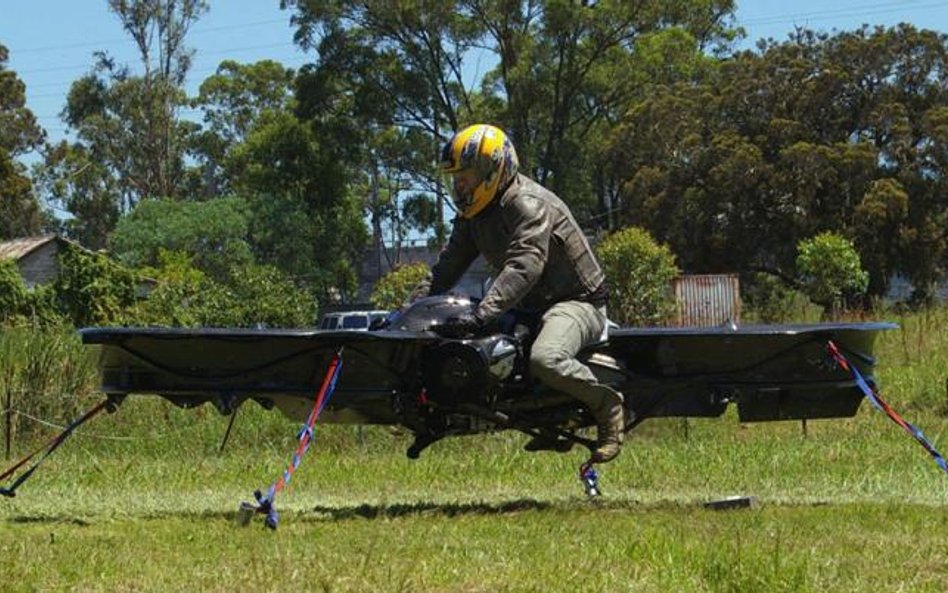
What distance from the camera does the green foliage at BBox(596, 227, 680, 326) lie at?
3709 cm

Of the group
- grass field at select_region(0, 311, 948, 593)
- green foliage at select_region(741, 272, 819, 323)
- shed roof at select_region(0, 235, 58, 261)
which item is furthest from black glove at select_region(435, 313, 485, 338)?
shed roof at select_region(0, 235, 58, 261)

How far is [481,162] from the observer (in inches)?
342

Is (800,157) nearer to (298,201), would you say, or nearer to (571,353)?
(298,201)

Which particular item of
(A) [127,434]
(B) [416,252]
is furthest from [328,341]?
(B) [416,252]

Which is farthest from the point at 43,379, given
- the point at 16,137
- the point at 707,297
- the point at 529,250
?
the point at 16,137

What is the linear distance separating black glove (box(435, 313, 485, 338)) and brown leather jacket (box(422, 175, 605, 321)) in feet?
0.17

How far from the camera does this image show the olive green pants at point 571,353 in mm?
8469

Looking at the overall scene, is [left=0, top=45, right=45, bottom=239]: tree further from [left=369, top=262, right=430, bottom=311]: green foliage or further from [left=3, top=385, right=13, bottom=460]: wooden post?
[left=3, top=385, right=13, bottom=460]: wooden post

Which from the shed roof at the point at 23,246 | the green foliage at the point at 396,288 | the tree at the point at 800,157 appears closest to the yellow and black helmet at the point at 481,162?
the green foliage at the point at 396,288

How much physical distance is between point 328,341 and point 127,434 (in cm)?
761

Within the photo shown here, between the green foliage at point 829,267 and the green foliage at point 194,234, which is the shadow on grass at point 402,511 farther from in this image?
the green foliage at point 194,234

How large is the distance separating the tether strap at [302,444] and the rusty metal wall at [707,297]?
106 ft

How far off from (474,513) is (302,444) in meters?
1.22

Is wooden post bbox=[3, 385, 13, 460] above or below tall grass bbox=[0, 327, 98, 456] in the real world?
below
